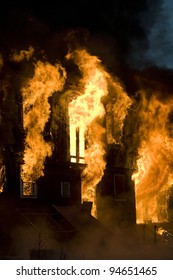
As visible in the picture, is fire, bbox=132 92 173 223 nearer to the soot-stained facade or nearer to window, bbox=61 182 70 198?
the soot-stained facade

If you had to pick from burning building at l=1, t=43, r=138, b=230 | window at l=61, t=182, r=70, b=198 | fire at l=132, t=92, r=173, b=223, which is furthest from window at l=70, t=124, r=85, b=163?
fire at l=132, t=92, r=173, b=223

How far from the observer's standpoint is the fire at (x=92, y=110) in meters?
27.6

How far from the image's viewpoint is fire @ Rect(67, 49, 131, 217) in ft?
90.6

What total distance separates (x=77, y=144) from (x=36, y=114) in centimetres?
360

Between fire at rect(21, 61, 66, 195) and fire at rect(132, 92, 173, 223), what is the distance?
7.83 m

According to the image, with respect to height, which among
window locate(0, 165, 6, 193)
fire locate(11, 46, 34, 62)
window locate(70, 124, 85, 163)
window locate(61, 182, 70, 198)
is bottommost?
window locate(61, 182, 70, 198)

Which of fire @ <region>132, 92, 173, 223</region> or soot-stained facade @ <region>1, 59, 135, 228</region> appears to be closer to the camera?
soot-stained facade @ <region>1, 59, 135, 228</region>

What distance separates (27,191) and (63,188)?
113 inches

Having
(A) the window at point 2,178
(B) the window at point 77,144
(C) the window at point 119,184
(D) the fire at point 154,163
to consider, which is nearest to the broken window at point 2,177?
(A) the window at point 2,178

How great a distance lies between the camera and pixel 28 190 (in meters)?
25.5

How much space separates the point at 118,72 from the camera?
29.3 m

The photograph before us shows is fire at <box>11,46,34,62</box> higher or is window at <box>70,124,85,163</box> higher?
fire at <box>11,46,34,62</box>

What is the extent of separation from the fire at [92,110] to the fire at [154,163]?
1944 mm
